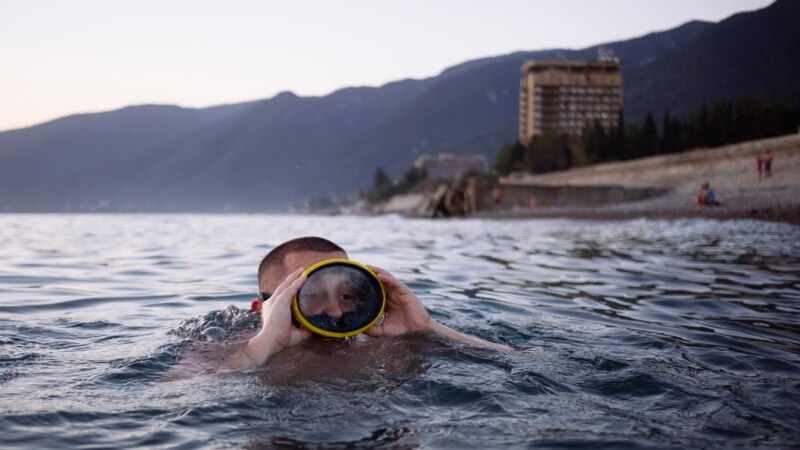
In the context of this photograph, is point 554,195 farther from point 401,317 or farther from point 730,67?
point 730,67

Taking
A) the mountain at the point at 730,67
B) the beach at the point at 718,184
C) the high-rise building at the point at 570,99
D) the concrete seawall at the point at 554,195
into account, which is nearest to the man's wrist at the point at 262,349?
the beach at the point at 718,184

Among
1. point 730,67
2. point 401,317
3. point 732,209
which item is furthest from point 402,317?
point 730,67

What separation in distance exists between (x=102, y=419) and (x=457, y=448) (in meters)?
1.34

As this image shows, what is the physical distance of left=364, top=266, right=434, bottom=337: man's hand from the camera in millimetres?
3297

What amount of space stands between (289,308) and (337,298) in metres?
0.22

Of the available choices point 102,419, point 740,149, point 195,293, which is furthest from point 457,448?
point 740,149

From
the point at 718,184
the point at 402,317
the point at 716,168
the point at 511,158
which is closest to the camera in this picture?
the point at 402,317

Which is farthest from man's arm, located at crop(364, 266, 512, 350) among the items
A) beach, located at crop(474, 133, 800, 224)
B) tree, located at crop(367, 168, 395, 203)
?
tree, located at crop(367, 168, 395, 203)

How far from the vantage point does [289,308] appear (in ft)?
9.64

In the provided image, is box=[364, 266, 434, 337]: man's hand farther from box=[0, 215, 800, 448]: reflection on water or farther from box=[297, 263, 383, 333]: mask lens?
box=[297, 263, 383, 333]: mask lens

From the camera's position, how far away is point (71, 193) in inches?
6909

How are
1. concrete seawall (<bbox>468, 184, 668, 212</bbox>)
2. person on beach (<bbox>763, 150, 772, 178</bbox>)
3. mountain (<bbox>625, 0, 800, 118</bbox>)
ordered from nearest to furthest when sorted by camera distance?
1. person on beach (<bbox>763, 150, 772, 178</bbox>)
2. mountain (<bbox>625, 0, 800, 118</bbox>)
3. concrete seawall (<bbox>468, 184, 668, 212</bbox>)

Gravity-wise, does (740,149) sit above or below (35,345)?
above

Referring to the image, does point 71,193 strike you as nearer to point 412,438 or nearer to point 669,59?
point 669,59
